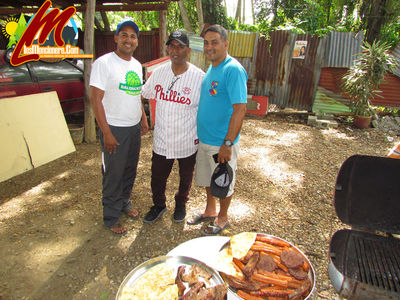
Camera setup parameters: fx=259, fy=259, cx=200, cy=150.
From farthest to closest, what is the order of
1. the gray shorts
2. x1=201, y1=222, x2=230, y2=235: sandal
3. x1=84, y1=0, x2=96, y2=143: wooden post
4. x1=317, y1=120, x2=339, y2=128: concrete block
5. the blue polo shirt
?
x1=317, y1=120, x2=339, y2=128: concrete block
x1=84, y1=0, x2=96, y2=143: wooden post
x1=201, y1=222, x2=230, y2=235: sandal
the gray shorts
the blue polo shirt

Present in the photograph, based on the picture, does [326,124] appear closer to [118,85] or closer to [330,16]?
[118,85]

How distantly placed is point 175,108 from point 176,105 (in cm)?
3

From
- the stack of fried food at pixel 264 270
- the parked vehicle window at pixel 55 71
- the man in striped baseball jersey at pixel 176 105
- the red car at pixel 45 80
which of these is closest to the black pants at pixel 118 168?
the man in striped baseball jersey at pixel 176 105

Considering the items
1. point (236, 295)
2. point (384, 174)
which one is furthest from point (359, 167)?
point (236, 295)

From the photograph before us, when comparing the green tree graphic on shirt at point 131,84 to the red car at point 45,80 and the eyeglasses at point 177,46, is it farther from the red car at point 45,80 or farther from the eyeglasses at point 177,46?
the red car at point 45,80

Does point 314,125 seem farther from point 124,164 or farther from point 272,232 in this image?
point 124,164

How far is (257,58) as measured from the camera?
8.59 meters

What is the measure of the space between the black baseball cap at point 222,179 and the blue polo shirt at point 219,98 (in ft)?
0.80

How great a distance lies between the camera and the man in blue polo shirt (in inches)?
90.9

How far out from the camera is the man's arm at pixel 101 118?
94.7 inches

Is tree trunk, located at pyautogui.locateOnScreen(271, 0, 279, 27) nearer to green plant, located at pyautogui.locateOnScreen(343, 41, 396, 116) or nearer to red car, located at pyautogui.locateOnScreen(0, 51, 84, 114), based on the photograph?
green plant, located at pyautogui.locateOnScreen(343, 41, 396, 116)

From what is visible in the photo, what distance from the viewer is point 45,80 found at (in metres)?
5.29

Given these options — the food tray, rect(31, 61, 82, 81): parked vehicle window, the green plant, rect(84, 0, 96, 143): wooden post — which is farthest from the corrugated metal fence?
the food tray

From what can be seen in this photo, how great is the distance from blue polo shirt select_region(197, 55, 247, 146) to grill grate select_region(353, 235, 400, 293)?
1.34 meters
